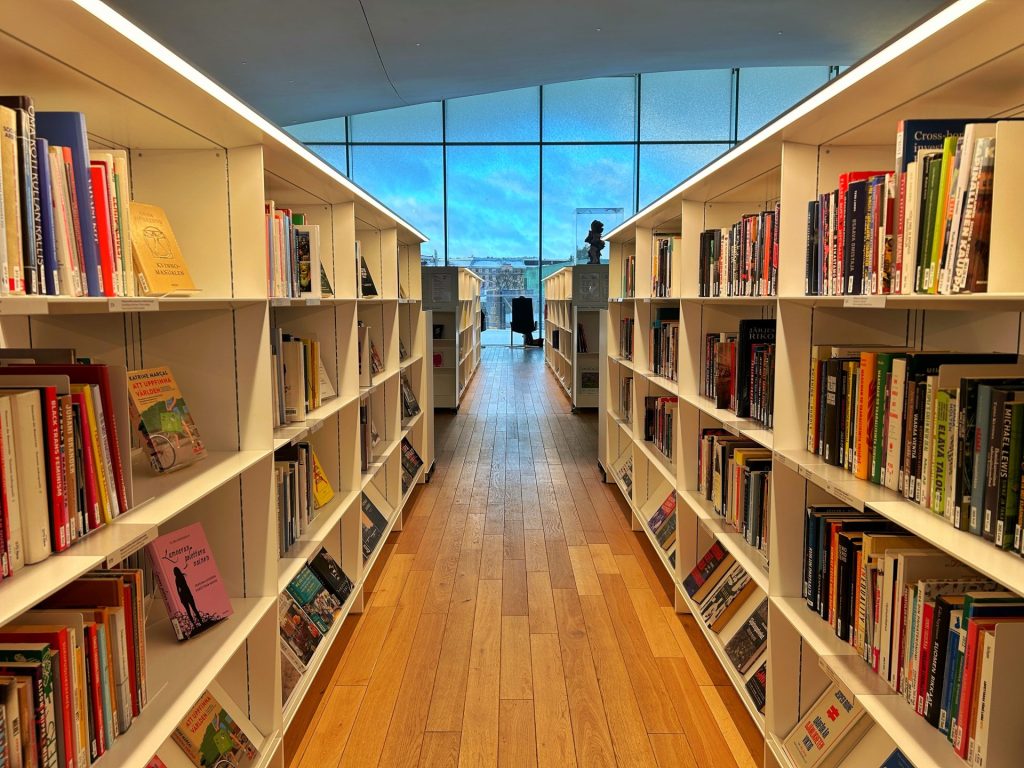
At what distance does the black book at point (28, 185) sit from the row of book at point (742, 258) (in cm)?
191

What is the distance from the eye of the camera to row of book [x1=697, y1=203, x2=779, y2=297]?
2525mm

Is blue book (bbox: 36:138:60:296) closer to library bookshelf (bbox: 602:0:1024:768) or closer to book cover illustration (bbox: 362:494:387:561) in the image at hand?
library bookshelf (bbox: 602:0:1024:768)

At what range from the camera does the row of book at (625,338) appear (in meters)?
5.26

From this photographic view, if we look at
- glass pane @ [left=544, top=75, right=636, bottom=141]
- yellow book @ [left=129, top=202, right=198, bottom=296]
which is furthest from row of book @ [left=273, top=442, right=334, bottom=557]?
glass pane @ [left=544, top=75, right=636, bottom=141]

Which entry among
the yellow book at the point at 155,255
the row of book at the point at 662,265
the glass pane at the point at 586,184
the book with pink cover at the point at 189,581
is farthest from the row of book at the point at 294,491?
the glass pane at the point at 586,184

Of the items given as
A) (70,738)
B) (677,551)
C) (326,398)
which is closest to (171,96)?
(70,738)

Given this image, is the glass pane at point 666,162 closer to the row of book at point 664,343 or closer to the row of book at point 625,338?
the row of book at point 625,338

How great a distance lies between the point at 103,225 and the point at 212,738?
4.18 feet

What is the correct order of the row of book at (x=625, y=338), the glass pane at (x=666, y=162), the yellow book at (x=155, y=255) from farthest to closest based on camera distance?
1. the glass pane at (x=666, y=162)
2. the row of book at (x=625, y=338)
3. the yellow book at (x=155, y=255)

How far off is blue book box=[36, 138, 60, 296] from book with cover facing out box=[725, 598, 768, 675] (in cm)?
216

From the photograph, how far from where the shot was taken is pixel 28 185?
128 cm

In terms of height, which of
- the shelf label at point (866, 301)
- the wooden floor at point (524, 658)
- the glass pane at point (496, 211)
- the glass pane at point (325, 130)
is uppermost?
the glass pane at point (325, 130)

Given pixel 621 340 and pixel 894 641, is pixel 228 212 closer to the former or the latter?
pixel 894 641

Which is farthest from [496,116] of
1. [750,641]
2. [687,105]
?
[750,641]
